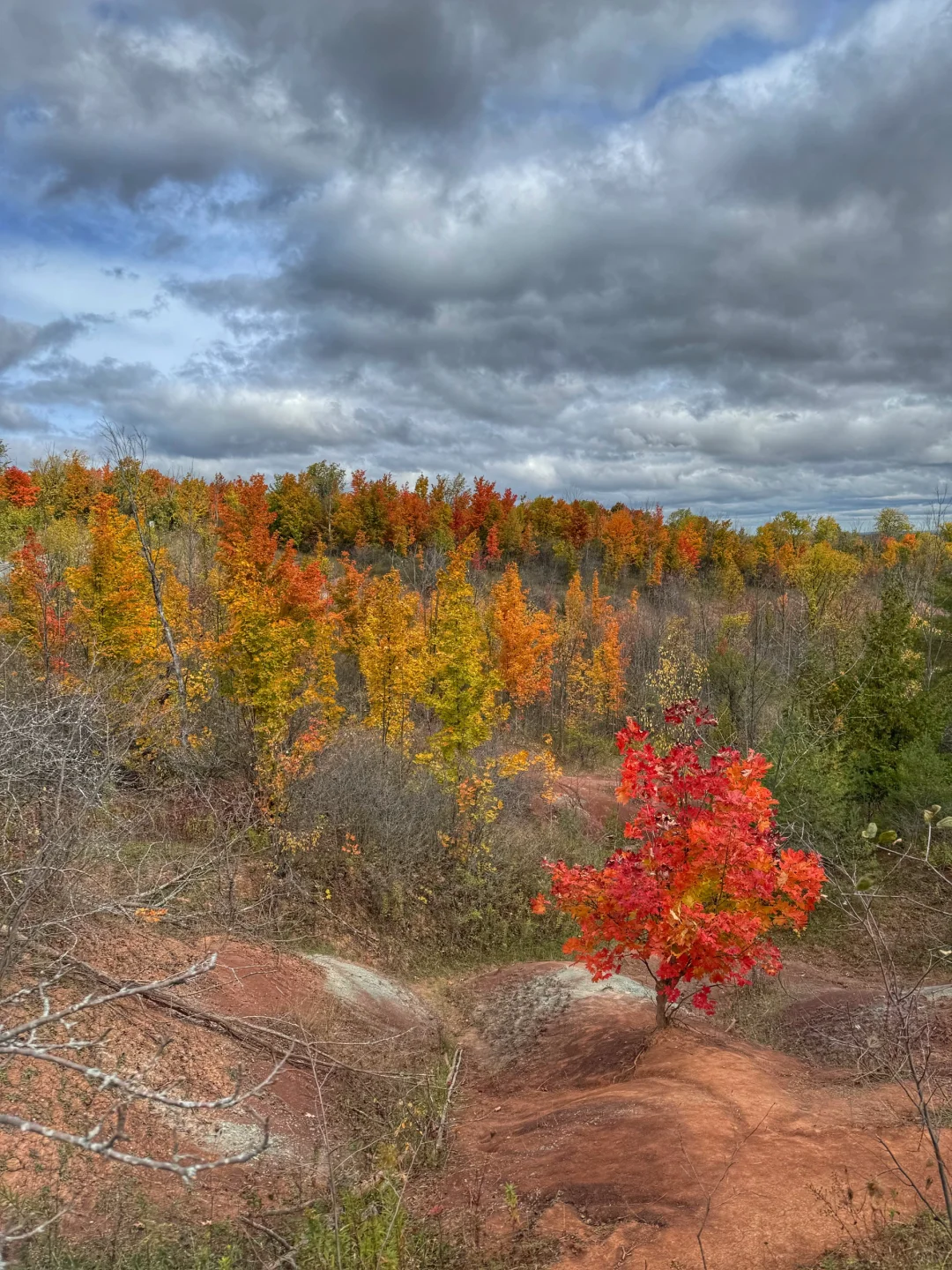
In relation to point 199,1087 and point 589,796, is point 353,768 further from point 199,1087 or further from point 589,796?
point 589,796

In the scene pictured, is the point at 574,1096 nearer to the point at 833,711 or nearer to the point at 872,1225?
the point at 872,1225

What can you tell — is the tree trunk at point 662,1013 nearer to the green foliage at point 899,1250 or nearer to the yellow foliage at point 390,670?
the green foliage at point 899,1250

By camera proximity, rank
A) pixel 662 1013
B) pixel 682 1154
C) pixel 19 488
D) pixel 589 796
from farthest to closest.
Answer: pixel 19 488 → pixel 589 796 → pixel 662 1013 → pixel 682 1154

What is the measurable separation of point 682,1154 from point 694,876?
2644mm

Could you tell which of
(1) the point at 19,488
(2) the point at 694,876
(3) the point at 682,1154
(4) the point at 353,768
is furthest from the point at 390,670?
(1) the point at 19,488

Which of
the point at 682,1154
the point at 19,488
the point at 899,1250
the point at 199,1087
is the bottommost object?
the point at 199,1087

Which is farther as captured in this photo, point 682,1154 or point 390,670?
point 390,670

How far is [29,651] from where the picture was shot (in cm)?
2245

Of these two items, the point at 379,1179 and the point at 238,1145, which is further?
the point at 238,1145

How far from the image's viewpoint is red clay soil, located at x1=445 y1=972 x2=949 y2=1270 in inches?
225

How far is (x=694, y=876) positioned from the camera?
27.6 feet

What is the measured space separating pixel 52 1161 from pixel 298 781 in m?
10.6

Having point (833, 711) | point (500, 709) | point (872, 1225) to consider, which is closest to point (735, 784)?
point (872, 1225)

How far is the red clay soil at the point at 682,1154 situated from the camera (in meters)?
5.71
